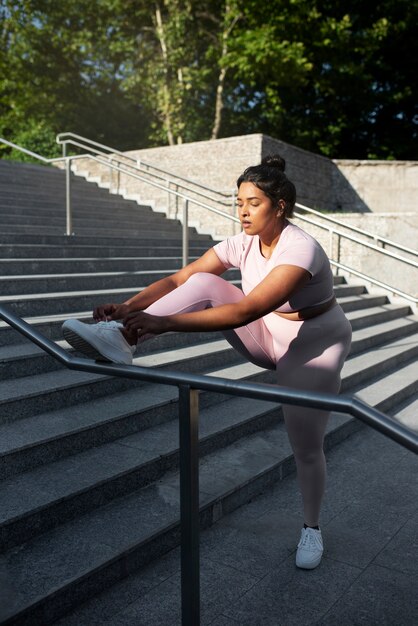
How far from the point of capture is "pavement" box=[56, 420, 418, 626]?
7.57ft

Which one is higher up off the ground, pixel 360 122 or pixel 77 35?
pixel 77 35

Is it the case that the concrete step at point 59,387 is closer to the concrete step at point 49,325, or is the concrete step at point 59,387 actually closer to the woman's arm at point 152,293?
the concrete step at point 49,325

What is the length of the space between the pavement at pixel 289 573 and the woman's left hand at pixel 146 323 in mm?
1156

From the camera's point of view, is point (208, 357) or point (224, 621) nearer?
point (224, 621)

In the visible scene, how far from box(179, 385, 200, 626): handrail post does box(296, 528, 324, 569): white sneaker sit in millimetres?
875

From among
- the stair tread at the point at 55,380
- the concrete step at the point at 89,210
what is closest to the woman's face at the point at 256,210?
the stair tread at the point at 55,380

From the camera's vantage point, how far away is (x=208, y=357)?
4824mm

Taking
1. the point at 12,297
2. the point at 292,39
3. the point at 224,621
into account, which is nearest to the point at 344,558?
the point at 224,621

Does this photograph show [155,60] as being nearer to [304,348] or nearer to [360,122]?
[360,122]

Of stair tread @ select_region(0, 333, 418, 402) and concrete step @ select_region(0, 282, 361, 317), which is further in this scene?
concrete step @ select_region(0, 282, 361, 317)

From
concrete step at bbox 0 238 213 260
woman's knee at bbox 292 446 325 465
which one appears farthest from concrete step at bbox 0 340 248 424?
concrete step at bbox 0 238 213 260

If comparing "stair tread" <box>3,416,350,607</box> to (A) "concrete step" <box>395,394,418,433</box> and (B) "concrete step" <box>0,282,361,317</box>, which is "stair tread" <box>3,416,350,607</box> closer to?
(A) "concrete step" <box>395,394,418,433</box>

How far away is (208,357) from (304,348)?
8.03ft

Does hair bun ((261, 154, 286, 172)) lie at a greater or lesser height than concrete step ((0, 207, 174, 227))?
greater
